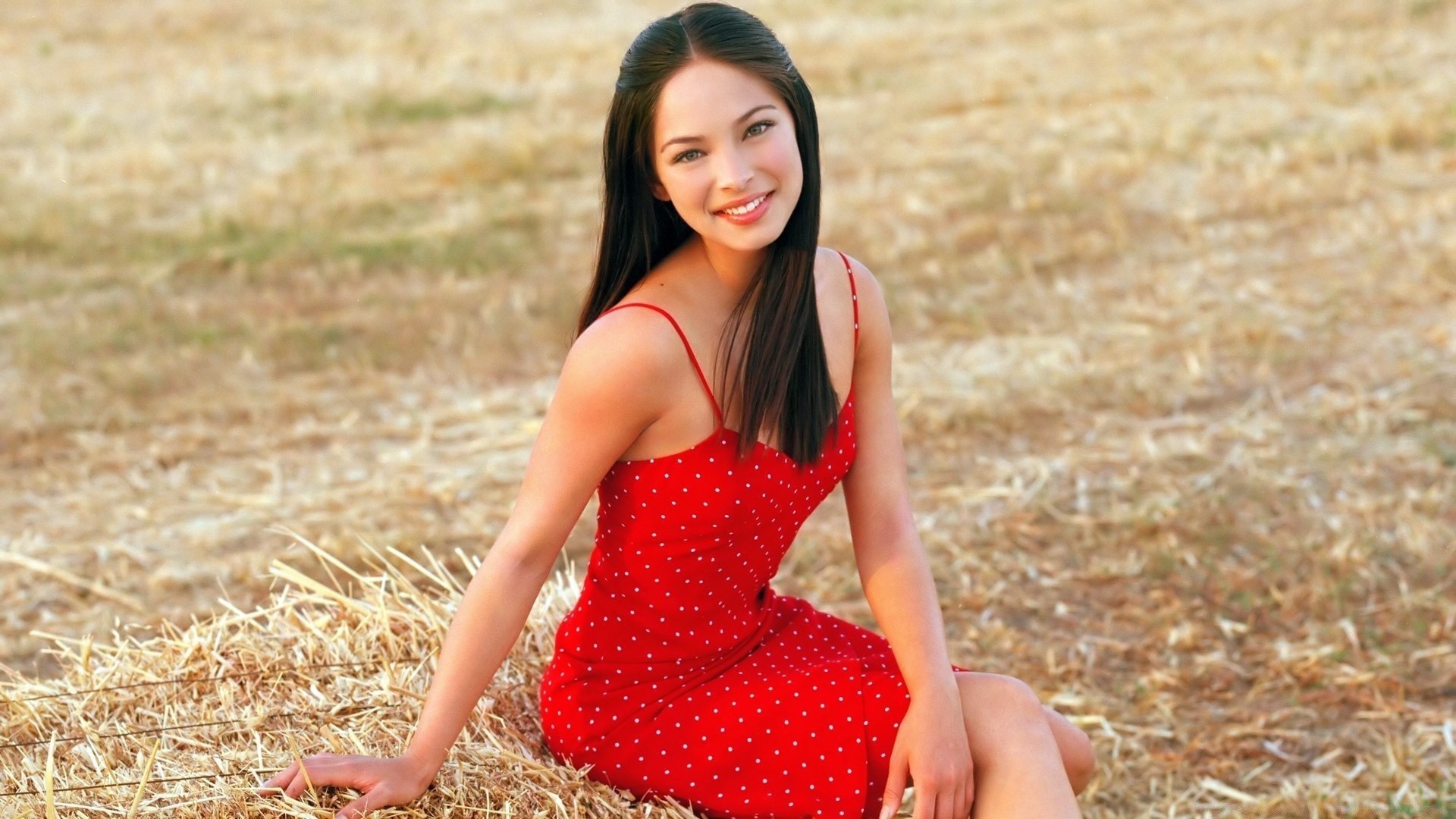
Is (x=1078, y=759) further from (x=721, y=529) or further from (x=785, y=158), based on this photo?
→ (x=785, y=158)

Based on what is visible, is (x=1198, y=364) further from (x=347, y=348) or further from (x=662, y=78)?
(x=662, y=78)

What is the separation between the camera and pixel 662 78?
2.45 meters

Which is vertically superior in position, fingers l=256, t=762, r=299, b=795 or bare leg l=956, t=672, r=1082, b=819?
fingers l=256, t=762, r=299, b=795

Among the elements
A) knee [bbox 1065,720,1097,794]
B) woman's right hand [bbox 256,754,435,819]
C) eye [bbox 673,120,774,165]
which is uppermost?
eye [bbox 673,120,774,165]

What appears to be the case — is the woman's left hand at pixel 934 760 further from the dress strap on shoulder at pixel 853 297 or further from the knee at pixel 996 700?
the dress strap on shoulder at pixel 853 297

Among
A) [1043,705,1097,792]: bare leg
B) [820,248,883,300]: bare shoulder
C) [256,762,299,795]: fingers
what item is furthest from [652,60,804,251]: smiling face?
[256,762,299,795]: fingers

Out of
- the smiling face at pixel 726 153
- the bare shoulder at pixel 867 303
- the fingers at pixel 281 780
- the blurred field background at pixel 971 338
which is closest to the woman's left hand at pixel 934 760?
the bare shoulder at pixel 867 303

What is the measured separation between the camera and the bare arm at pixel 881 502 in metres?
2.67

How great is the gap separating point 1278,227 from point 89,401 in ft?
17.5

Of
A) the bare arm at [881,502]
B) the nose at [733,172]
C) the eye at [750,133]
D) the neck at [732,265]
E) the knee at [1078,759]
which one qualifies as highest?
the eye at [750,133]

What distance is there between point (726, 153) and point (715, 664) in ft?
2.74

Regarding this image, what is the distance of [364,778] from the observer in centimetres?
239

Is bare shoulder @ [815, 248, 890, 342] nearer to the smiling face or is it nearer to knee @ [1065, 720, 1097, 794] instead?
the smiling face

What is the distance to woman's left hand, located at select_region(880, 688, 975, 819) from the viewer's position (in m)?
2.40
